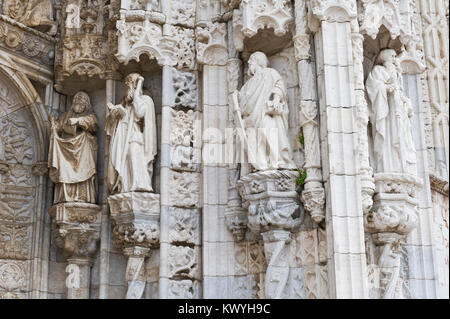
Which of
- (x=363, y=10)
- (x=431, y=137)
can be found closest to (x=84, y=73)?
(x=363, y=10)

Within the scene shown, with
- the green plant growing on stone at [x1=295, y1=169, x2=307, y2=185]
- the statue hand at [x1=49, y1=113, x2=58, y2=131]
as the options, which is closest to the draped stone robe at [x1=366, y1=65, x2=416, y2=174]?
the green plant growing on stone at [x1=295, y1=169, x2=307, y2=185]

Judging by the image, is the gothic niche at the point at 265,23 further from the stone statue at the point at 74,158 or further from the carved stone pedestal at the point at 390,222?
the stone statue at the point at 74,158

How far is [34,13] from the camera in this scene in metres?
11.2

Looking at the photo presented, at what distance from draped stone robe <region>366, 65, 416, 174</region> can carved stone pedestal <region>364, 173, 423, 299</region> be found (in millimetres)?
184

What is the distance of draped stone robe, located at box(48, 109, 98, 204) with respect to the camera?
1024cm

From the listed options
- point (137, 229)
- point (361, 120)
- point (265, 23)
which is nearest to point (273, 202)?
point (361, 120)

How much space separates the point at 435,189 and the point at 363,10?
2.88m

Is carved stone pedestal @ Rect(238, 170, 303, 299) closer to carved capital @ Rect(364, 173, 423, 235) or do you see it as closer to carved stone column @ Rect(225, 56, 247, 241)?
carved stone column @ Rect(225, 56, 247, 241)

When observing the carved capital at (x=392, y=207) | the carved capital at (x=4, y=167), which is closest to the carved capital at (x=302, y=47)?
the carved capital at (x=392, y=207)

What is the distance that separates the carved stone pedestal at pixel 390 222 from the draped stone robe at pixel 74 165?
343 cm

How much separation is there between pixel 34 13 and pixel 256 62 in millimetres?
3327

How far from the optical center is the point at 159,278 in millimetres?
9484

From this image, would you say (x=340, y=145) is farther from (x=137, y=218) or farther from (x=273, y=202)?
(x=137, y=218)
